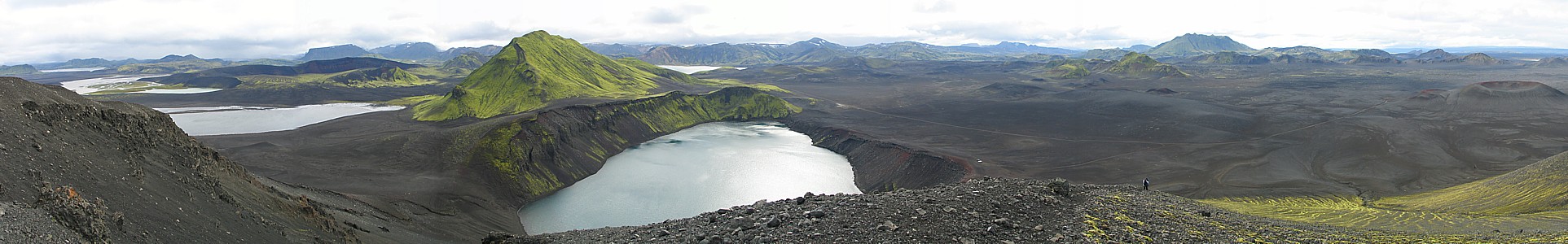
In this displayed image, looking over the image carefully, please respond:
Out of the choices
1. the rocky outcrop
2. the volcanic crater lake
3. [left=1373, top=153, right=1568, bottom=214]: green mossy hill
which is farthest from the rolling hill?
[left=1373, top=153, right=1568, bottom=214]: green mossy hill

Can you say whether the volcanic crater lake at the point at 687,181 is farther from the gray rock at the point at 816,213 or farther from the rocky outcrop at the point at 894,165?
the gray rock at the point at 816,213

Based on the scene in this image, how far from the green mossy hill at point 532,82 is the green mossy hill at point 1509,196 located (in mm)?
114984

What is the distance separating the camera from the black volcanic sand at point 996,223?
20828mm

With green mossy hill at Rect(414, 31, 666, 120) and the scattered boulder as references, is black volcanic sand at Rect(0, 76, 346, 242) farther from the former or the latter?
green mossy hill at Rect(414, 31, 666, 120)

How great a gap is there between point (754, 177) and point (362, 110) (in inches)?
4441

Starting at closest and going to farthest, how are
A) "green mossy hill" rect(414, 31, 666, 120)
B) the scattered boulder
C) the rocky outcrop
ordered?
the scattered boulder < the rocky outcrop < "green mossy hill" rect(414, 31, 666, 120)

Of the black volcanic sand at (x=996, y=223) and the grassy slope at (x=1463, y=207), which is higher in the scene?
the black volcanic sand at (x=996, y=223)

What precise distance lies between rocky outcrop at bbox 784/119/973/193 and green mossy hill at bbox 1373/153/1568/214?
29.3 m

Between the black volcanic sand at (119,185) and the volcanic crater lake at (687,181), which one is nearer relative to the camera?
the black volcanic sand at (119,185)

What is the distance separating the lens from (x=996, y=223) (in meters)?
21.7

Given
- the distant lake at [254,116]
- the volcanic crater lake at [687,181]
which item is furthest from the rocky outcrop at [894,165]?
the distant lake at [254,116]

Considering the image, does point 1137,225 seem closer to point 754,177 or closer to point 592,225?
point 592,225

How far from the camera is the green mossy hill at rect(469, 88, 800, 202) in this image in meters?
64.1

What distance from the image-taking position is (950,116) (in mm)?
121688
